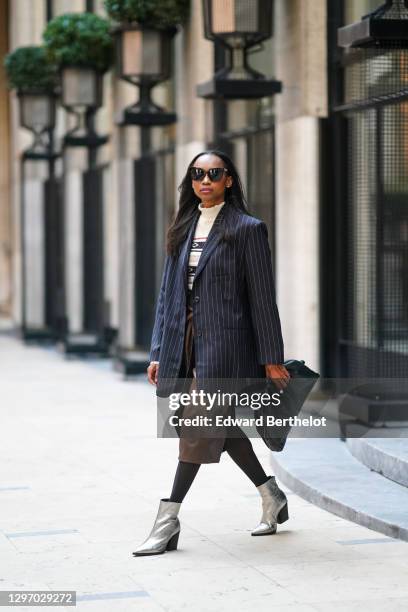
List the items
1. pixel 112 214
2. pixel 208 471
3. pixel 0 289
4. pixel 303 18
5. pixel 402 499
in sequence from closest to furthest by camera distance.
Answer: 1. pixel 402 499
2. pixel 208 471
3. pixel 303 18
4. pixel 112 214
5. pixel 0 289

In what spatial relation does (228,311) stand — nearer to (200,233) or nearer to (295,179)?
(200,233)

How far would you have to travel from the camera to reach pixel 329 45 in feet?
41.0

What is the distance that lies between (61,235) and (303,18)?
1037 centimetres

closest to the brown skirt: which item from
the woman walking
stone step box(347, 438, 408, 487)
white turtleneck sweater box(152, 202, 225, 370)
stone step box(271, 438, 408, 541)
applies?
the woman walking

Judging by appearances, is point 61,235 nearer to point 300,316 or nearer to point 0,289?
point 300,316

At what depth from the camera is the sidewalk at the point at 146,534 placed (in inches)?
241

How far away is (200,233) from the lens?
7.03 meters

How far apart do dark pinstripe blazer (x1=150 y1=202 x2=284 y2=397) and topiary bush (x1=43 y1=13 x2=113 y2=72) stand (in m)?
11.8

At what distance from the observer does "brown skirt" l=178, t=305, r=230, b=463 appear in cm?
685

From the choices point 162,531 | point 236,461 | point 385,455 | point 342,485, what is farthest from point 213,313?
point 385,455

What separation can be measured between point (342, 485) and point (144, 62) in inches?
326

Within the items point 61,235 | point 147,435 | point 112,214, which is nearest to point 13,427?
point 147,435

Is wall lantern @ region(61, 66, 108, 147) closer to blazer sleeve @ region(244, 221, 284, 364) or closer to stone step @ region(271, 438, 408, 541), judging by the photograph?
stone step @ region(271, 438, 408, 541)

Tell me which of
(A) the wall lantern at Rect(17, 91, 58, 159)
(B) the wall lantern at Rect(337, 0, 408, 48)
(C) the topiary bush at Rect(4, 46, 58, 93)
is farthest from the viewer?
(A) the wall lantern at Rect(17, 91, 58, 159)
